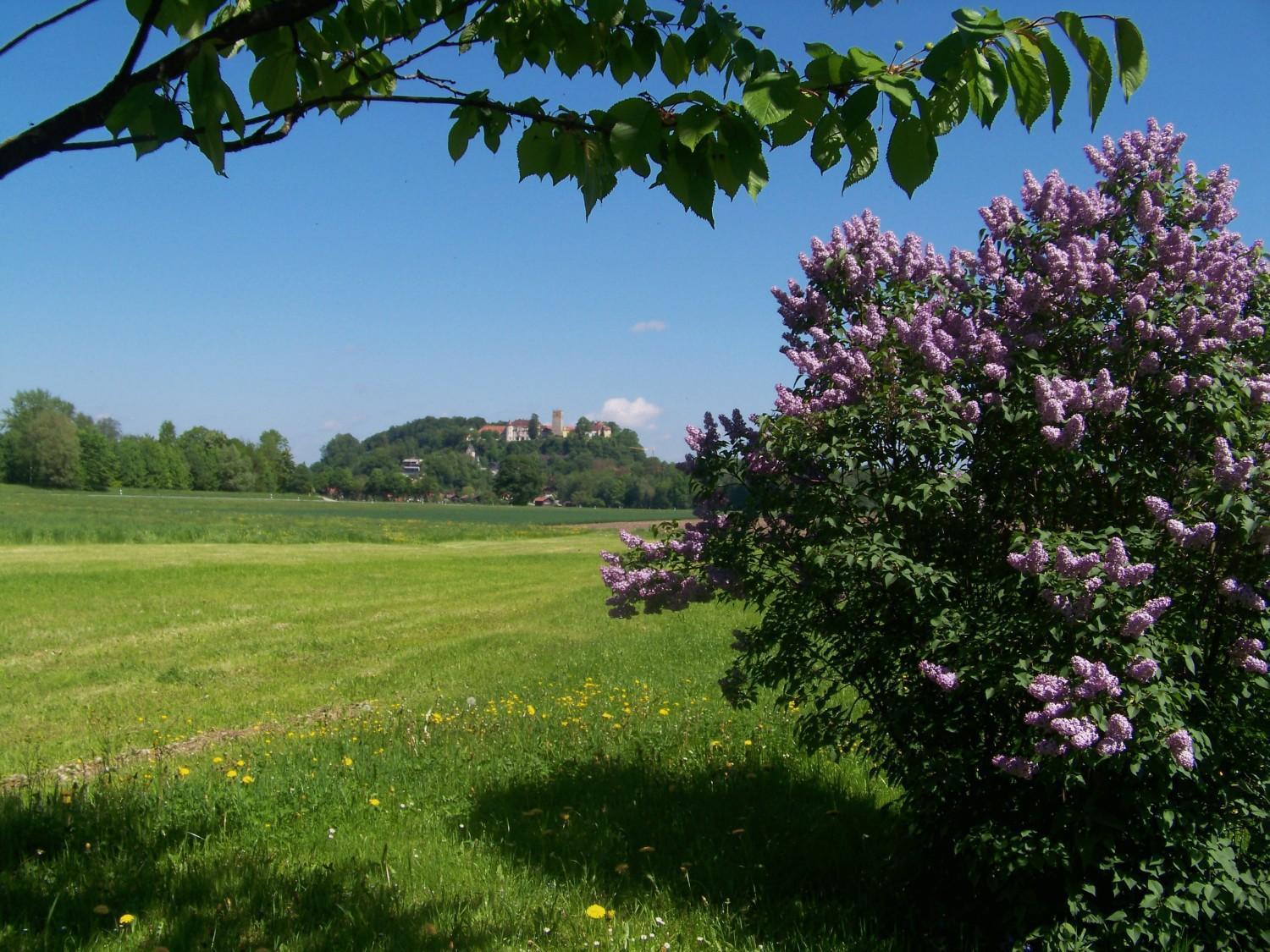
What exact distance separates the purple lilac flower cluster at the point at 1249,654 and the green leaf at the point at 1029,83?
234cm

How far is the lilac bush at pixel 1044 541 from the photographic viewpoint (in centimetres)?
350

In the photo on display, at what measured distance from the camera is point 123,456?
→ 12075 centimetres

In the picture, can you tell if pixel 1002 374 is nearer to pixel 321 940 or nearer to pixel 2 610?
pixel 321 940

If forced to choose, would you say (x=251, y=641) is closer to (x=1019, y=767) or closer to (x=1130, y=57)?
(x=1019, y=767)

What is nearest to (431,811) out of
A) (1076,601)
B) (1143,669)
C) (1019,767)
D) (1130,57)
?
(1019,767)

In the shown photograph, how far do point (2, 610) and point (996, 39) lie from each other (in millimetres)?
21291

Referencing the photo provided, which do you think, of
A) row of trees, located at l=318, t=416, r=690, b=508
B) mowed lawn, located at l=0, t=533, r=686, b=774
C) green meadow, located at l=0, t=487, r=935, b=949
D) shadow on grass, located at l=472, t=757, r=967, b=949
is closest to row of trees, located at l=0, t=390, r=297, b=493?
row of trees, located at l=318, t=416, r=690, b=508

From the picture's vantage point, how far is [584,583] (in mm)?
27375

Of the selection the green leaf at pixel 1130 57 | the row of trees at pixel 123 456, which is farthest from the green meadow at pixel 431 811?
the row of trees at pixel 123 456

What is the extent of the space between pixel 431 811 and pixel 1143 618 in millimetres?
4142

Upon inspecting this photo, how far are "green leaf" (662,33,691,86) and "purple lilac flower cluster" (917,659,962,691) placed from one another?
2432 millimetres

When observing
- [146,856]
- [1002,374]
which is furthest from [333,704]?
[1002,374]

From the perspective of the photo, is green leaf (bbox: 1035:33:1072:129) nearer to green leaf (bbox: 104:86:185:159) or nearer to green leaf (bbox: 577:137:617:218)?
green leaf (bbox: 577:137:617:218)

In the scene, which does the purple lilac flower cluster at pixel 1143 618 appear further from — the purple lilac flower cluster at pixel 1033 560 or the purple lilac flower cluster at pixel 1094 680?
the purple lilac flower cluster at pixel 1033 560
